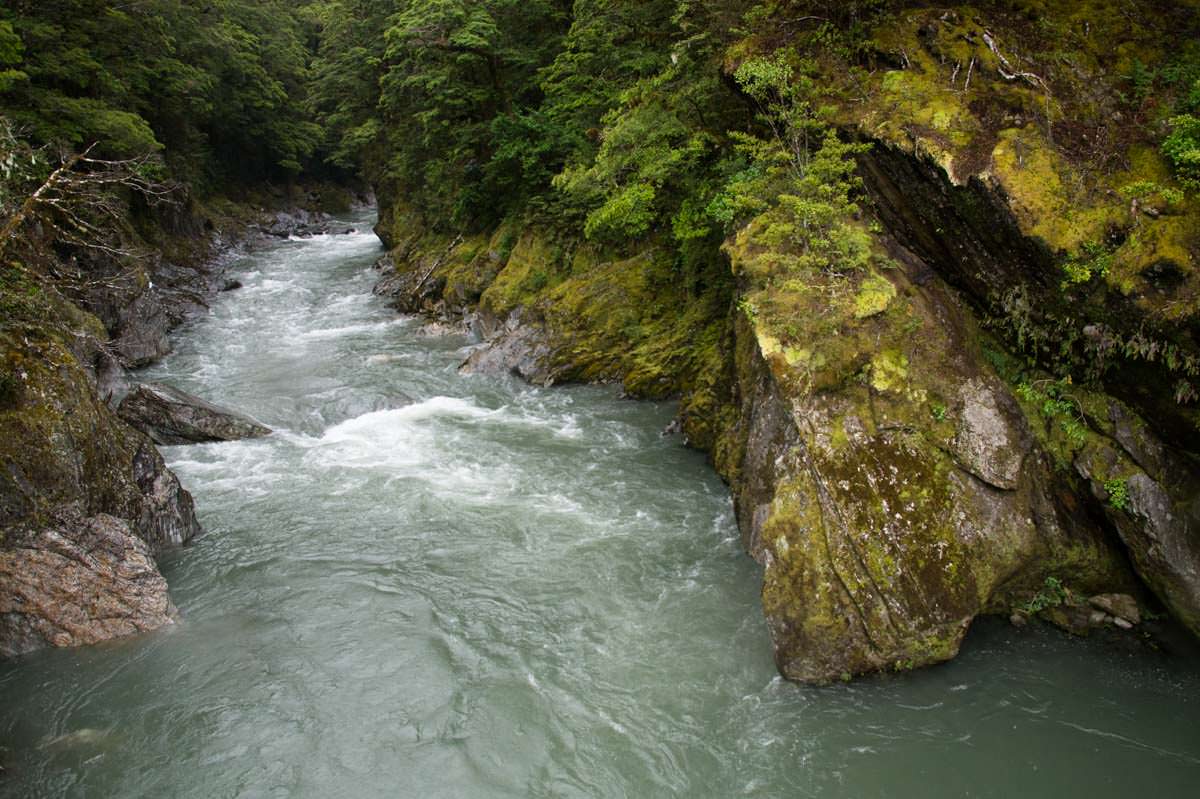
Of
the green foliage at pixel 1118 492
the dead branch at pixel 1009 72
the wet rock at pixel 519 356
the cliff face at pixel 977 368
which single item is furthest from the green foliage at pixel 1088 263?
the wet rock at pixel 519 356

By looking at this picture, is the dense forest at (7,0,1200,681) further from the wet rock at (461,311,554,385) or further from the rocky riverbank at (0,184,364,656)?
the wet rock at (461,311,554,385)

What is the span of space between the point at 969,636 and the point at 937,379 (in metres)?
2.72

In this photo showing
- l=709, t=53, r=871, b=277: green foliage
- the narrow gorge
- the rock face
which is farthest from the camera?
the rock face

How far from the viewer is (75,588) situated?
7965 millimetres

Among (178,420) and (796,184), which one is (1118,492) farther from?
(178,420)

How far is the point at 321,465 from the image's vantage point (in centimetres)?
1216

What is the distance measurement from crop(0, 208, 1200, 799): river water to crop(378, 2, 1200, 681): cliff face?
24.6 inches

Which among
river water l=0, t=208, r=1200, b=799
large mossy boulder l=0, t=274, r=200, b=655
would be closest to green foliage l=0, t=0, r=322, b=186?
large mossy boulder l=0, t=274, r=200, b=655

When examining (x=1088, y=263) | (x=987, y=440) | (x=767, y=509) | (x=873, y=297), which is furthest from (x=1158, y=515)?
(x=767, y=509)

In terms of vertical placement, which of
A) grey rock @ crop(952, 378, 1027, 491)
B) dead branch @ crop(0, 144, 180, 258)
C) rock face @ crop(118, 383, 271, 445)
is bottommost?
rock face @ crop(118, 383, 271, 445)

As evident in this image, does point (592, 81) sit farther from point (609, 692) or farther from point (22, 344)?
point (609, 692)

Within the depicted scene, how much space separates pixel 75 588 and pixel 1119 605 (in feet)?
36.5

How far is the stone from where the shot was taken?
7.30m

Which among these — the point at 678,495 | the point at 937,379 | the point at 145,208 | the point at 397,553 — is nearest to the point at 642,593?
the point at 678,495
